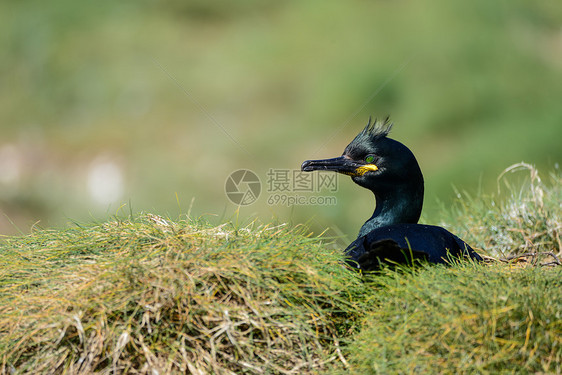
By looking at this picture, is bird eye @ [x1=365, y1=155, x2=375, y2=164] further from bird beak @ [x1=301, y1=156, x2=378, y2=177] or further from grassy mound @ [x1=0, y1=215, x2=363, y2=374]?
grassy mound @ [x1=0, y1=215, x2=363, y2=374]

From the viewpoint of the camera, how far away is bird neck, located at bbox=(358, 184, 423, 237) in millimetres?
3855

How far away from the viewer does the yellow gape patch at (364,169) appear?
3875 millimetres

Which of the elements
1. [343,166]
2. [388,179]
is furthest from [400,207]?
[343,166]

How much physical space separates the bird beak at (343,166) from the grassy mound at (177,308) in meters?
1.04

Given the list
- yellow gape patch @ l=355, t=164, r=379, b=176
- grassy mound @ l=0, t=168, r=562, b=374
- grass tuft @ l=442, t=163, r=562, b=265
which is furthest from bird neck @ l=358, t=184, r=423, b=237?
grassy mound @ l=0, t=168, r=562, b=374

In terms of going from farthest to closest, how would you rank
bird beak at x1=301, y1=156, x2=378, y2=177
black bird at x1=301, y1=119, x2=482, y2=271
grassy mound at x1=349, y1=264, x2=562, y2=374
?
bird beak at x1=301, y1=156, x2=378, y2=177, black bird at x1=301, y1=119, x2=482, y2=271, grassy mound at x1=349, y1=264, x2=562, y2=374

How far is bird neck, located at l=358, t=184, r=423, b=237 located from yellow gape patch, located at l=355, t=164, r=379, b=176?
0.57ft

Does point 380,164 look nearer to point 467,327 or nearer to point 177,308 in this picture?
point 467,327

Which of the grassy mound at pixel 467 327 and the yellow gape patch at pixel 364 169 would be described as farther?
the yellow gape patch at pixel 364 169

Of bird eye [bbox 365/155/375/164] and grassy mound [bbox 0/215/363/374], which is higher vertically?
bird eye [bbox 365/155/375/164]

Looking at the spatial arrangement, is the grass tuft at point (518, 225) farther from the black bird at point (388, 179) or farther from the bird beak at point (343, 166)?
the bird beak at point (343, 166)

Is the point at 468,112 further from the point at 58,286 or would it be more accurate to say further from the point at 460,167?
the point at 58,286

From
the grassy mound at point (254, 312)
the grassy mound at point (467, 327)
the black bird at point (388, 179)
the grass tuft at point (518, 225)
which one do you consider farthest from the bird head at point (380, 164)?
the grassy mound at point (467, 327)

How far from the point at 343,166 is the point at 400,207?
0.43 meters
